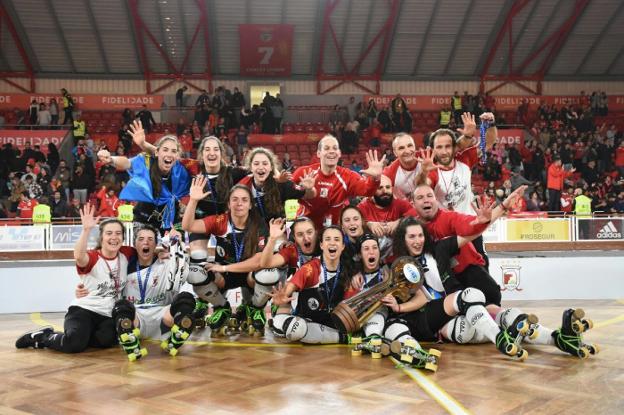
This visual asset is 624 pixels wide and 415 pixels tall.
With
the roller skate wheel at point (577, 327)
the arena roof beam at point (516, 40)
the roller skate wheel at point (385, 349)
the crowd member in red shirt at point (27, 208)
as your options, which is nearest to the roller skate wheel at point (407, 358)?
the roller skate wheel at point (385, 349)

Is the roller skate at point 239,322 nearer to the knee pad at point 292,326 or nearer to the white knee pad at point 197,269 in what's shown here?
the white knee pad at point 197,269

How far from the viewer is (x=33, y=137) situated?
1803 centimetres

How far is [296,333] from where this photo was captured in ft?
16.1

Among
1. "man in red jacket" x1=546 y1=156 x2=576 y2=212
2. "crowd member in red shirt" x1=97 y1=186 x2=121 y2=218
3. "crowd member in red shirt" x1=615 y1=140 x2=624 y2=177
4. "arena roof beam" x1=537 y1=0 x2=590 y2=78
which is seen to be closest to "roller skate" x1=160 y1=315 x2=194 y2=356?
"crowd member in red shirt" x1=97 y1=186 x2=121 y2=218

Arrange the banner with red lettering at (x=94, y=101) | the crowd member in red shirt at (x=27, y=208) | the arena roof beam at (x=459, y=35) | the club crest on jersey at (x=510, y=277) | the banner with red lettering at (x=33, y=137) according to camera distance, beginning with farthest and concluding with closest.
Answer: the banner with red lettering at (x=94, y=101), the arena roof beam at (x=459, y=35), the banner with red lettering at (x=33, y=137), the crowd member in red shirt at (x=27, y=208), the club crest on jersey at (x=510, y=277)

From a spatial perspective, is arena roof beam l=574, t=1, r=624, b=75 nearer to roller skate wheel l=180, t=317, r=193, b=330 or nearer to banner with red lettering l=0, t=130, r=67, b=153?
banner with red lettering l=0, t=130, r=67, b=153

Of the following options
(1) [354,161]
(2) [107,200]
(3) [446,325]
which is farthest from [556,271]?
(1) [354,161]

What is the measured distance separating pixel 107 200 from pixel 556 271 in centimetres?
788

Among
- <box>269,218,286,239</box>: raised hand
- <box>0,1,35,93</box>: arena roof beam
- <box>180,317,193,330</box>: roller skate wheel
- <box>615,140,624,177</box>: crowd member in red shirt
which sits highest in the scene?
<box>0,1,35,93</box>: arena roof beam

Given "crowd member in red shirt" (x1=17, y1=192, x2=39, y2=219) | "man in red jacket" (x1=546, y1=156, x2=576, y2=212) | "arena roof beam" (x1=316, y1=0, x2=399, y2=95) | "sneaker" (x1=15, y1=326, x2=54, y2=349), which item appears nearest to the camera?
"sneaker" (x1=15, y1=326, x2=54, y2=349)

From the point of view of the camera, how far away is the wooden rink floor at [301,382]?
321 centimetres

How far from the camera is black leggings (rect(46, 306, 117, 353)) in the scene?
476cm

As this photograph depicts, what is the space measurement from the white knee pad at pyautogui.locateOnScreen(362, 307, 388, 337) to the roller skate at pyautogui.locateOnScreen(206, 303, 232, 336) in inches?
58.1

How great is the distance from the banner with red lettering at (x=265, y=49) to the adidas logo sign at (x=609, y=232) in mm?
11639
